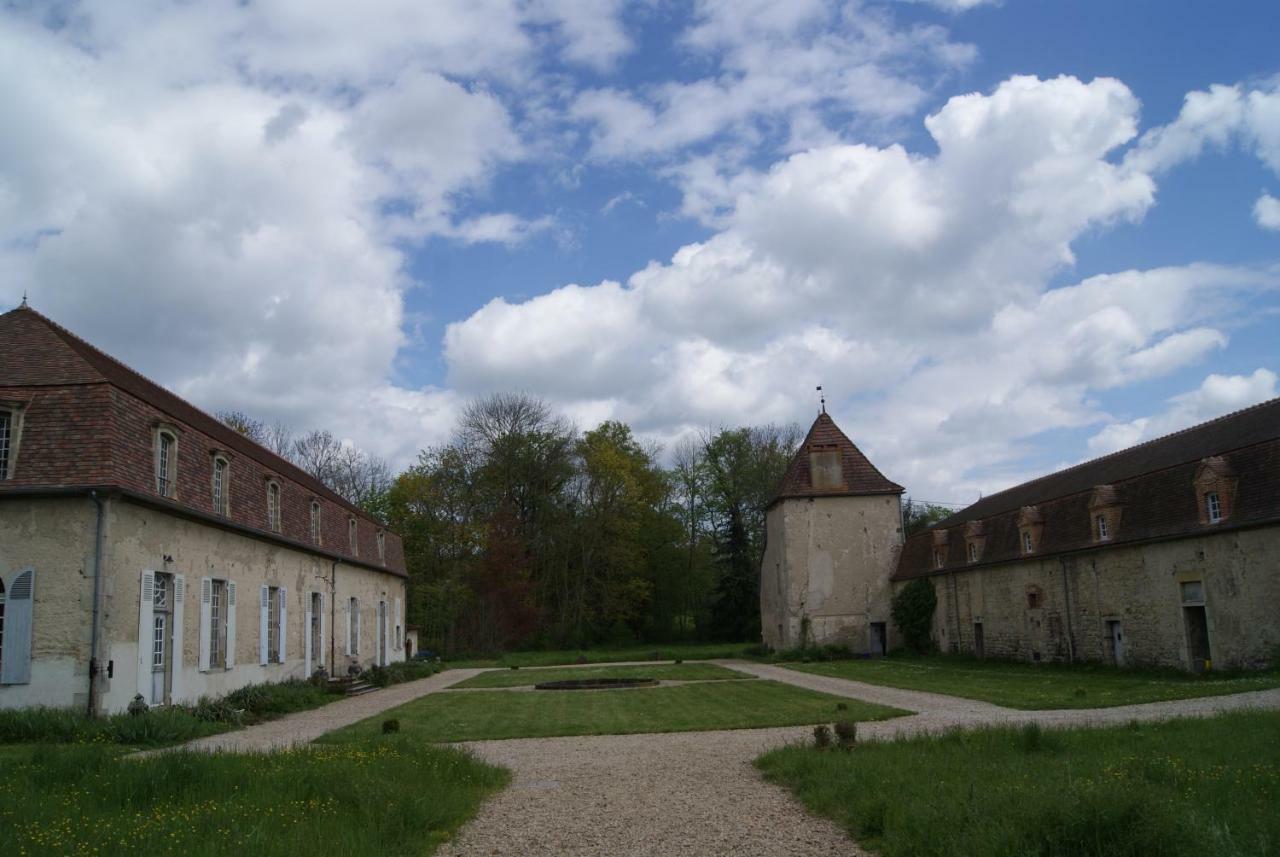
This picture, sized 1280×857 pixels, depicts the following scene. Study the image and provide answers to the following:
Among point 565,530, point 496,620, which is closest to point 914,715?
point 496,620

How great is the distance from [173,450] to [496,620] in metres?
28.4

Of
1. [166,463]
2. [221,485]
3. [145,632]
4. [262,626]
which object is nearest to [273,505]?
[262,626]

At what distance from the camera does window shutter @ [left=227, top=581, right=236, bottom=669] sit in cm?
1997

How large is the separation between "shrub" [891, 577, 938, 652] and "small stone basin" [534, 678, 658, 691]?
1289 centimetres

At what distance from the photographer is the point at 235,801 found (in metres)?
8.01

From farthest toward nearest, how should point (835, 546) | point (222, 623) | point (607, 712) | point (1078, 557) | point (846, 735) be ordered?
1. point (835, 546)
2. point (1078, 557)
3. point (222, 623)
4. point (607, 712)
5. point (846, 735)

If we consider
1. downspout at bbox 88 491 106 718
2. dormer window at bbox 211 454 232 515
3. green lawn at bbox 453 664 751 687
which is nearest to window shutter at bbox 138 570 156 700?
downspout at bbox 88 491 106 718

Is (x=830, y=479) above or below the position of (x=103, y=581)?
above

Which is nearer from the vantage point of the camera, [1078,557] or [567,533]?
[1078,557]

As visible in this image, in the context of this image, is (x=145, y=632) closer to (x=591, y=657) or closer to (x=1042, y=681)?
(x=1042, y=681)

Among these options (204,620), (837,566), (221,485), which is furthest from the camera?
(837,566)

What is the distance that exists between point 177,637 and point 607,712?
8.25 metres

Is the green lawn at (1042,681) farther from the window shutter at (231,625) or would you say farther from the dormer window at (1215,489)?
the window shutter at (231,625)

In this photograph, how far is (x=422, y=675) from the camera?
32.5 metres
